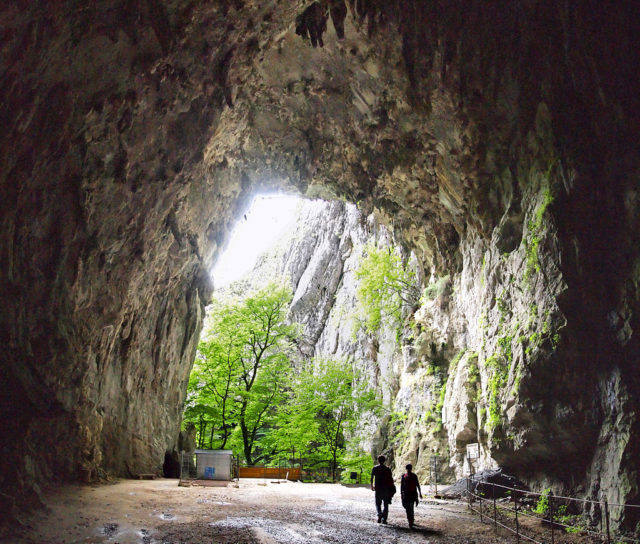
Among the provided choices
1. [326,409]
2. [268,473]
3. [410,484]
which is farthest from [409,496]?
[326,409]

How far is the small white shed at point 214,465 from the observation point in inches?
798

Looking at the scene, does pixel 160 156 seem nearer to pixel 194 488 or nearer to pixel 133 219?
pixel 133 219

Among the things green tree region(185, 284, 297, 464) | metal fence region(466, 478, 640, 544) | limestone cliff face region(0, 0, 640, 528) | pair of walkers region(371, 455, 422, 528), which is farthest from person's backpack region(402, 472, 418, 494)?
green tree region(185, 284, 297, 464)

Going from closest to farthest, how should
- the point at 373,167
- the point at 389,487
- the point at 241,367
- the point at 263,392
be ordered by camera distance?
the point at 389,487 < the point at 373,167 < the point at 241,367 < the point at 263,392

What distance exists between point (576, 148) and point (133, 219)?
12056mm

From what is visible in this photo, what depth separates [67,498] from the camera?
1143 centimetres

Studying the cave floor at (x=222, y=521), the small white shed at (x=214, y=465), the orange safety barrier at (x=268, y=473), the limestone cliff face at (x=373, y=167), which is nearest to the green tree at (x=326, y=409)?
the orange safety barrier at (x=268, y=473)

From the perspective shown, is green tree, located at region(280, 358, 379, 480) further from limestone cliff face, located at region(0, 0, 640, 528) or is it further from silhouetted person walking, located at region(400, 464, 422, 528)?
silhouetted person walking, located at region(400, 464, 422, 528)

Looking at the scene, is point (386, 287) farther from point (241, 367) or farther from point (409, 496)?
point (409, 496)

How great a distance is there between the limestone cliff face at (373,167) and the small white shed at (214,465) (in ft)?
8.68

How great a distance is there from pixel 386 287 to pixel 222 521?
20.8 metres

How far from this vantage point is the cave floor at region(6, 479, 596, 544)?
→ 841cm

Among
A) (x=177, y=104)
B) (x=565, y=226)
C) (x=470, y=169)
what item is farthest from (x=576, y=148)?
A: (x=177, y=104)

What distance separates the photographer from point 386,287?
29.7 meters
